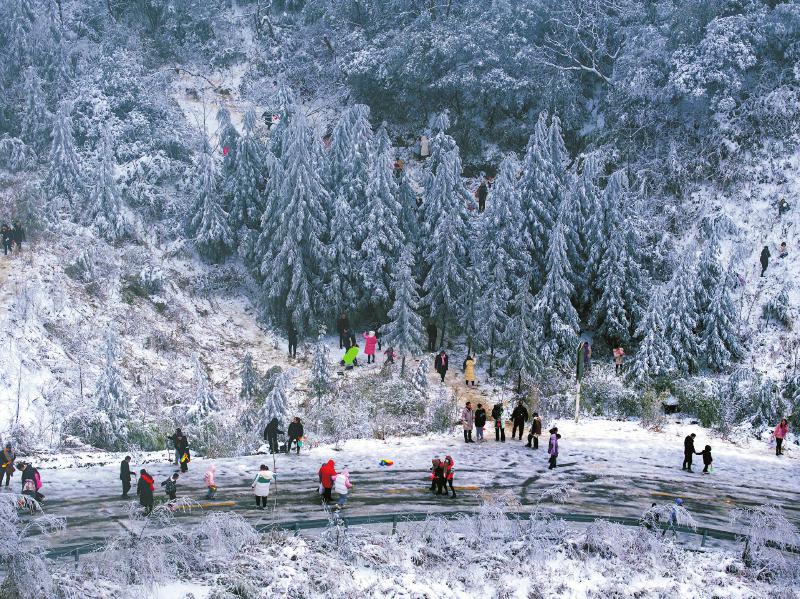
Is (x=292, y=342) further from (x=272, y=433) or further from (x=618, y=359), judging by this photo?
(x=618, y=359)

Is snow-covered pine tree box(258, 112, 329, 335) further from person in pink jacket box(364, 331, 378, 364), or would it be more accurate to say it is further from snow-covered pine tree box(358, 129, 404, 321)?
person in pink jacket box(364, 331, 378, 364)

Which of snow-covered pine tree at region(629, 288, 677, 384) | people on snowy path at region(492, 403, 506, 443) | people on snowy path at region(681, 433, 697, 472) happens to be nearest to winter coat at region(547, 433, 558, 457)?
people on snowy path at region(492, 403, 506, 443)

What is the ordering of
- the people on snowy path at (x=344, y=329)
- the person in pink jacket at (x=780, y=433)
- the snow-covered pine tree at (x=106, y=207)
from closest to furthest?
1. the person in pink jacket at (x=780, y=433)
2. the people on snowy path at (x=344, y=329)
3. the snow-covered pine tree at (x=106, y=207)

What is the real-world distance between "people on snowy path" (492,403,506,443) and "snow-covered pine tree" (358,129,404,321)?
10.4 meters

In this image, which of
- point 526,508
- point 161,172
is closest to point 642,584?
point 526,508

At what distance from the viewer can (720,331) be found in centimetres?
3031

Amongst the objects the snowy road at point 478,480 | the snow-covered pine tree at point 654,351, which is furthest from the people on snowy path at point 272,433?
the snow-covered pine tree at point 654,351

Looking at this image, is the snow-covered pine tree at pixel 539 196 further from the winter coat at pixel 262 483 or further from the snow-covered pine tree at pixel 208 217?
the winter coat at pixel 262 483

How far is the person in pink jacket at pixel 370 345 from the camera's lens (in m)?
32.5

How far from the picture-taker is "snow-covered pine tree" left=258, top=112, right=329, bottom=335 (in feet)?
109

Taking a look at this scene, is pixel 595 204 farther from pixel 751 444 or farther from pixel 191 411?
A: pixel 191 411

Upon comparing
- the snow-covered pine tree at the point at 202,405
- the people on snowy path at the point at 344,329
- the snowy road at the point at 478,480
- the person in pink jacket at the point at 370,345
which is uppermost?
the people on snowy path at the point at 344,329

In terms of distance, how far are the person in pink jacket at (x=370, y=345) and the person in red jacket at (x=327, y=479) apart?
1352cm

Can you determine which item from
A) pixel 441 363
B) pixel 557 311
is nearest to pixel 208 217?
pixel 441 363
